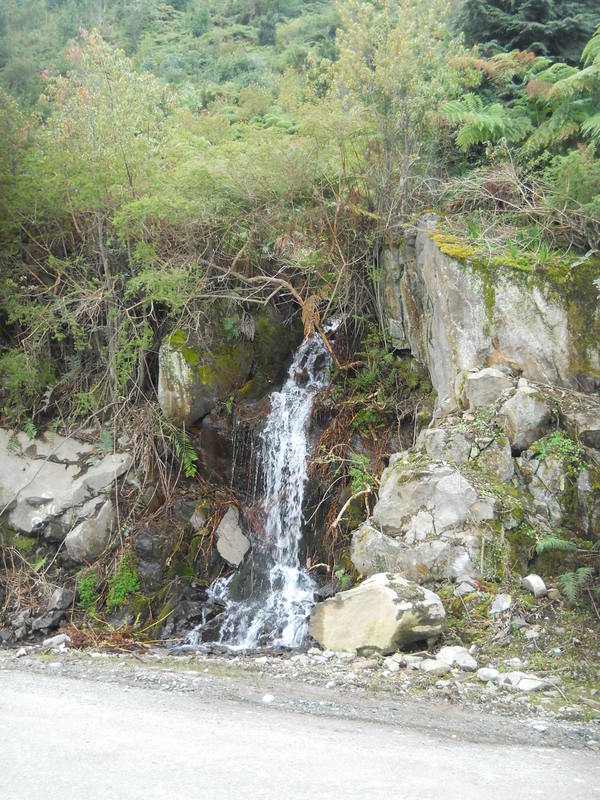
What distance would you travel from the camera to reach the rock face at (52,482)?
29.8 feet

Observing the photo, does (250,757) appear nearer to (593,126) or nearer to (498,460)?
(498,460)

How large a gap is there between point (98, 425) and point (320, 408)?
3.40 meters

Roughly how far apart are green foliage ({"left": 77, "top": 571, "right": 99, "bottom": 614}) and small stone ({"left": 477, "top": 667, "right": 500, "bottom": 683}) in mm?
5176

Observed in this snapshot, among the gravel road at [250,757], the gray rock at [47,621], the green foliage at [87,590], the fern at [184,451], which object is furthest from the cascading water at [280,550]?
the gravel road at [250,757]

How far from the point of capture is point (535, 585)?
5855 millimetres

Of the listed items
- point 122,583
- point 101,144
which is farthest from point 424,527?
point 101,144

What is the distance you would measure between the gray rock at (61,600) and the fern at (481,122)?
8.12 meters

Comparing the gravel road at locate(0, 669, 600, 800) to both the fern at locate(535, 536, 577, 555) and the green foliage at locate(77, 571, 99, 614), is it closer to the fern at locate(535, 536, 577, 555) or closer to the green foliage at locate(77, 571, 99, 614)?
the fern at locate(535, 536, 577, 555)

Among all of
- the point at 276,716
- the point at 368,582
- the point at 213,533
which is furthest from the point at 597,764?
the point at 213,533

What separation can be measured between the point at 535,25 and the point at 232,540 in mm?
9772

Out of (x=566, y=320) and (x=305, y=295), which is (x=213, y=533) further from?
(x=566, y=320)

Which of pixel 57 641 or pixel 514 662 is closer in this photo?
pixel 514 662

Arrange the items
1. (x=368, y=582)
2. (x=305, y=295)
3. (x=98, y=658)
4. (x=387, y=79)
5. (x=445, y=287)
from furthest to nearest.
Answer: (x=305, y=295) < (x=387, y=79) < (x=445, y=287) < (x=98, y=658) < (x=368, y=582)

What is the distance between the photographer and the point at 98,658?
6422 millimetres
